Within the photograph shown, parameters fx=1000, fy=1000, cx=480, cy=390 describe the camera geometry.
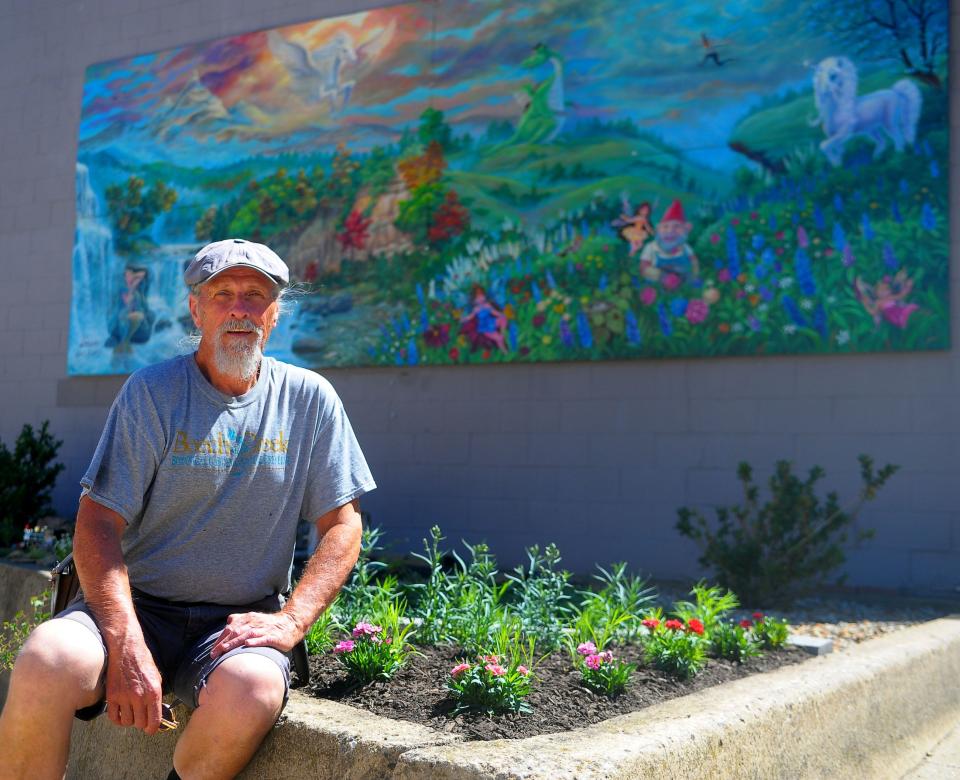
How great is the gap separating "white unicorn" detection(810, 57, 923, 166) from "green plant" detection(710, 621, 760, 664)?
3.42 metres

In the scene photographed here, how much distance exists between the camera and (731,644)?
10.7ft

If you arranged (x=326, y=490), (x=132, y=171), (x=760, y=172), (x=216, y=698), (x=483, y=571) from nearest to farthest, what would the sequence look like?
1. (x=216, y=698)
2. (x=326, y=490)
3. (x=483, y=571)
4. (x=760, y=172)
5. (x=132, y=171)

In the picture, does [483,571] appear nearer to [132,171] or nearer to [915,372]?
[915,372]

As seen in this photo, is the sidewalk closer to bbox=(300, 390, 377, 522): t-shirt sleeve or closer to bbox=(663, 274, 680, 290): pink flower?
bbox=(300, 390, 377, 522): t-shirt sleeve

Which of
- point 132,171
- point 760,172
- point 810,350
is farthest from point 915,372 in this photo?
point 132,171

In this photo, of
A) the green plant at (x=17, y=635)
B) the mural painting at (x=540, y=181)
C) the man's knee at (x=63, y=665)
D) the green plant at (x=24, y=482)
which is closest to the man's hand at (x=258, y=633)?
the man's knee at (x=63, y=665)

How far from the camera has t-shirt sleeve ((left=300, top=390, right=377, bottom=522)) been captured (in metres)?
2.54

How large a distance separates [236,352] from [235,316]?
0.10 m

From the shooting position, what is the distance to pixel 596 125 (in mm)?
6422

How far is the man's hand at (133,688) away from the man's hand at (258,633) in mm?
144

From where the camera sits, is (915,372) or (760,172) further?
(760,172)

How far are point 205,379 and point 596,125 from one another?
4.44m

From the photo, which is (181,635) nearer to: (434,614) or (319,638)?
(319,638)

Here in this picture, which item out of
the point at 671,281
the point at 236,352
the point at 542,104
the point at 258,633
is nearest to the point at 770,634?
the point at 258,633
